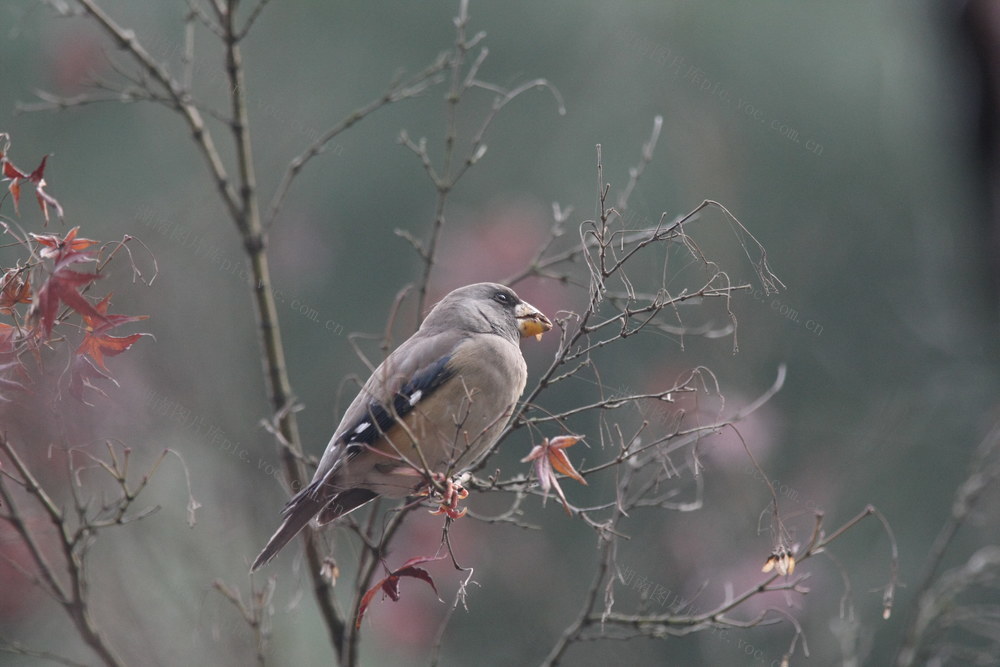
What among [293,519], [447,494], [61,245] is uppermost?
[61,245]

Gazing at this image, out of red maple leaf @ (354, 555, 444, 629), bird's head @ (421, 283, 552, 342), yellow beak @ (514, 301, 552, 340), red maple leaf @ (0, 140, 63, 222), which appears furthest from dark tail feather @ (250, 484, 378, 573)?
red maple leaf @ (0, 140, 63, 222)

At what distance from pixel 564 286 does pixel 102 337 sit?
364 cm

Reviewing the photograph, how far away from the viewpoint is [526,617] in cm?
668

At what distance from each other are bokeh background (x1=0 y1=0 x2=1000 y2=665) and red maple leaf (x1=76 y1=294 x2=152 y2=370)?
1.87 metres

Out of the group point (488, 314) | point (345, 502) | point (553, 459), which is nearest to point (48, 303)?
point (553, 459)

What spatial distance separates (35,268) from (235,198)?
1639 mm

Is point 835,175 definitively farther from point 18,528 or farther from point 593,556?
point 18,528

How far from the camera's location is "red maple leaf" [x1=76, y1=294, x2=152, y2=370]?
2415 mm

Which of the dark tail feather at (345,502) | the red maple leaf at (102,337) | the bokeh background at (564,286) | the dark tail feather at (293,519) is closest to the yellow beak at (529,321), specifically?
the dark tail feather at (345,502)

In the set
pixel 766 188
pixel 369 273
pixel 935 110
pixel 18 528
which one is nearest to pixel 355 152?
pixel 369 273

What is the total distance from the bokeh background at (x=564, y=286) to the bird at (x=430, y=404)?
1.41 m

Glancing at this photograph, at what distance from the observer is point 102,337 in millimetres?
2465

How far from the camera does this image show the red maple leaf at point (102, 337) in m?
2.42

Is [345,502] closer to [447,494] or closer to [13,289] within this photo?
[447,494]
